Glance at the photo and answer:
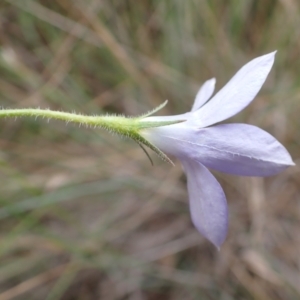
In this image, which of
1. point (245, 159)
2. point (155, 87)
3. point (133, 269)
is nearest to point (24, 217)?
point (133, 269)

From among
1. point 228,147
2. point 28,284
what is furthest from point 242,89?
point 28,284

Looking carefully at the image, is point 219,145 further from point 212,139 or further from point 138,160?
point 138,160

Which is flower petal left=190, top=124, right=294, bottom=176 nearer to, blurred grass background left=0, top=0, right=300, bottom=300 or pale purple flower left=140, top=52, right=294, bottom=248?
pale purple flower left=140, top=52, right=294, bottom=248

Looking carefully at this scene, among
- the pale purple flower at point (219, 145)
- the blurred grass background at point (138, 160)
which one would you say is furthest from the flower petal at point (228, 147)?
the blurred grass background at point (138, 160)

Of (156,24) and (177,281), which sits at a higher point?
(156,24)

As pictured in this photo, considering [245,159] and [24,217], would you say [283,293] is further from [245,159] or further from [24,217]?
[245,159]

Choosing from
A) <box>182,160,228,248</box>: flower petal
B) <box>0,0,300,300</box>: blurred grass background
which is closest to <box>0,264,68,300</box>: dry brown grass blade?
<box>0,0,300,300</box>: blurred grass background
